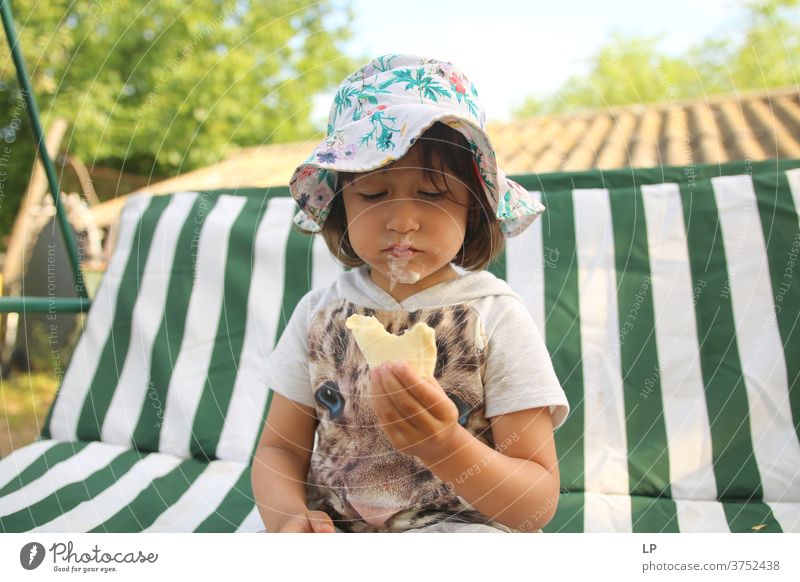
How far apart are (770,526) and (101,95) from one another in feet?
8.44

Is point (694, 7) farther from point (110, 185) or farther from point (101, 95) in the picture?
point (110, 185)

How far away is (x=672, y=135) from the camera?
2.85 metres

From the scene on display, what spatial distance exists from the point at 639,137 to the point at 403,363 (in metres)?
2.09

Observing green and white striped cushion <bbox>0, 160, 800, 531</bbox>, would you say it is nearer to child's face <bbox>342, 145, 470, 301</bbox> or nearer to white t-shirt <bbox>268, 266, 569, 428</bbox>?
white t-shirt <bbox>268, 266, 569, 428</bbox>

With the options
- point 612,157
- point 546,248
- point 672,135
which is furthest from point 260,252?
point 672,135

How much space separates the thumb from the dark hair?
0.32 metres

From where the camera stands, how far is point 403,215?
0.67 meters

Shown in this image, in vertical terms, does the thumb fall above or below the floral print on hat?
below

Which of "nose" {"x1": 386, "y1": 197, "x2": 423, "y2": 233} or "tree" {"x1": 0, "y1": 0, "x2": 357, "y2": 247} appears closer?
"nose" {"x1": 386, "y1": 197, "x2": 423, "y2": 233}

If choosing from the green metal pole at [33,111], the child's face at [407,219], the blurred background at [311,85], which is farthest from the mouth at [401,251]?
the green metal pole at [33,111]

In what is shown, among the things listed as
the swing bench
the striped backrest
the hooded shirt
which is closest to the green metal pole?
the swing bench

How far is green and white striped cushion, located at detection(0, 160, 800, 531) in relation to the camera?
100 cm
